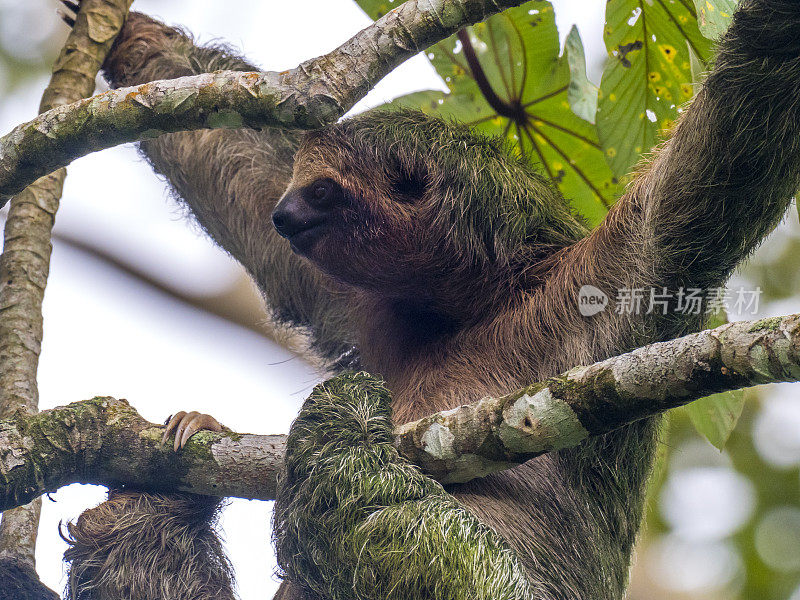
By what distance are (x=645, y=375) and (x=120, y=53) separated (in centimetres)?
639

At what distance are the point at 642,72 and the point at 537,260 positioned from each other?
77.6 inches

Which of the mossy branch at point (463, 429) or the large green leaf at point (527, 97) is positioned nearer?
the mossy branch at point (463, 429)

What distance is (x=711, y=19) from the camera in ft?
15.4

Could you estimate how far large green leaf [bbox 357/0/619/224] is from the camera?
7.40 m

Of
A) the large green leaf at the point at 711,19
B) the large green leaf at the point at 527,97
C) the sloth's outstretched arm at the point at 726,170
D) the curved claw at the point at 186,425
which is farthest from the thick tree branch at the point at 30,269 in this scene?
the large green leaf at the point at 711,19

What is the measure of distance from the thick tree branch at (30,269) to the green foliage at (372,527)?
179 cm

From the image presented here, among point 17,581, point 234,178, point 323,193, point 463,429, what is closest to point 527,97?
point 323,193

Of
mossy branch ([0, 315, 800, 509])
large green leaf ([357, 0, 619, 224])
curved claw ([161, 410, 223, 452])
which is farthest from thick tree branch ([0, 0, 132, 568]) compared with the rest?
large green leaf ([357, 0, 619, 224])

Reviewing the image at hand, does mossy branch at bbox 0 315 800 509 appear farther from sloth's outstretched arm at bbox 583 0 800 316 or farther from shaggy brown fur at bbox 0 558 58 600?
sloth's outstretched arm at bbox 583 0 800 316

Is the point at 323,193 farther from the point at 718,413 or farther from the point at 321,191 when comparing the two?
the point at 718,413

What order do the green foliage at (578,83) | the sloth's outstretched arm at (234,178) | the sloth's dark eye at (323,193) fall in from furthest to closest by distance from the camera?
the sloth's outstretched arm at (234,178), the green foliage at (578,83), the sloth's dark eye at (323,193)

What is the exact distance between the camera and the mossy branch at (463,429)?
3570 mm

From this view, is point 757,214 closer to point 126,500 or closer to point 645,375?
point 645,375

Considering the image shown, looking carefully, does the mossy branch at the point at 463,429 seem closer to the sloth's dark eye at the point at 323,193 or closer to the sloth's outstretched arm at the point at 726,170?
the sloth's outstretched arm at the point at 726,170
